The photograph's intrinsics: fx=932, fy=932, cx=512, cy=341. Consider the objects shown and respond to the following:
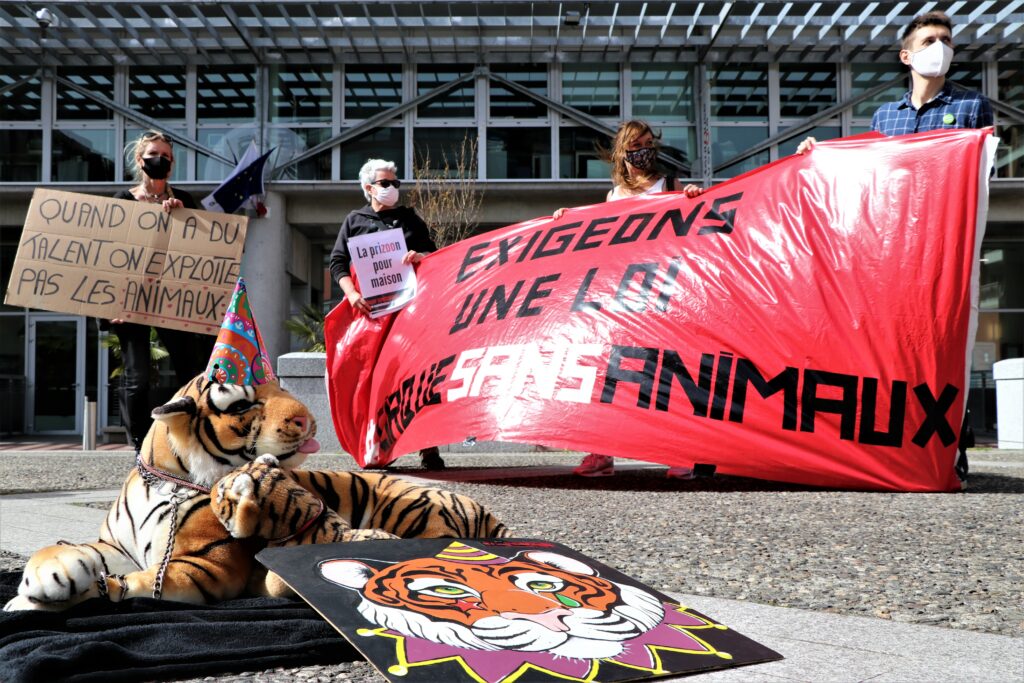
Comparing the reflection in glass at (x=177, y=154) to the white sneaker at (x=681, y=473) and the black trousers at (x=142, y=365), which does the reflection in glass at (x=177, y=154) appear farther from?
the white sneaker at (x=681, y=473)

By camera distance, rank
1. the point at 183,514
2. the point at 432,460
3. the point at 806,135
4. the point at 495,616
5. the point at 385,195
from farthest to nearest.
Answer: the point at 806,135
the point at 432,460
the point at 385,195
the point at 183,514
the point at 495,616

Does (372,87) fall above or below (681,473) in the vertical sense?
above

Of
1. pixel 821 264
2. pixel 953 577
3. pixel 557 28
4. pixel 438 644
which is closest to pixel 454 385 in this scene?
pixel 821 264

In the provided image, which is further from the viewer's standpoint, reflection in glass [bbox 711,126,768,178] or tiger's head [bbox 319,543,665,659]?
reflection in glass [bbox 711,126,768,178]

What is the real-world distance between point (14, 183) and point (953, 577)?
16068 mm

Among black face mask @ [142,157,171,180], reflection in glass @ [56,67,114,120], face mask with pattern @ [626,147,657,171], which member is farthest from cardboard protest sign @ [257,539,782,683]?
reflection in glass @ [56,67,114,120]

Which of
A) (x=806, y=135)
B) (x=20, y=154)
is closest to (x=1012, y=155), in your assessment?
(x=806, y=135)

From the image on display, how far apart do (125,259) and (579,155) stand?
11.0 m

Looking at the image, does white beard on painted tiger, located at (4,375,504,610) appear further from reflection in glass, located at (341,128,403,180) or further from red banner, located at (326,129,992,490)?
reflection in glass, located at (341,128,403,180)

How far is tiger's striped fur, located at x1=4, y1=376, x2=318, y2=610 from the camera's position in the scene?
196 centimetres

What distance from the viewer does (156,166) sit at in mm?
4699

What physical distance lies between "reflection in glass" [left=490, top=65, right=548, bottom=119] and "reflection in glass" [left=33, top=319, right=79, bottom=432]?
8201mm

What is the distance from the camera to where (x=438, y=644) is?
5.41 ft

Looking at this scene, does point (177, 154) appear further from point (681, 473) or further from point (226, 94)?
point (681, 473)
